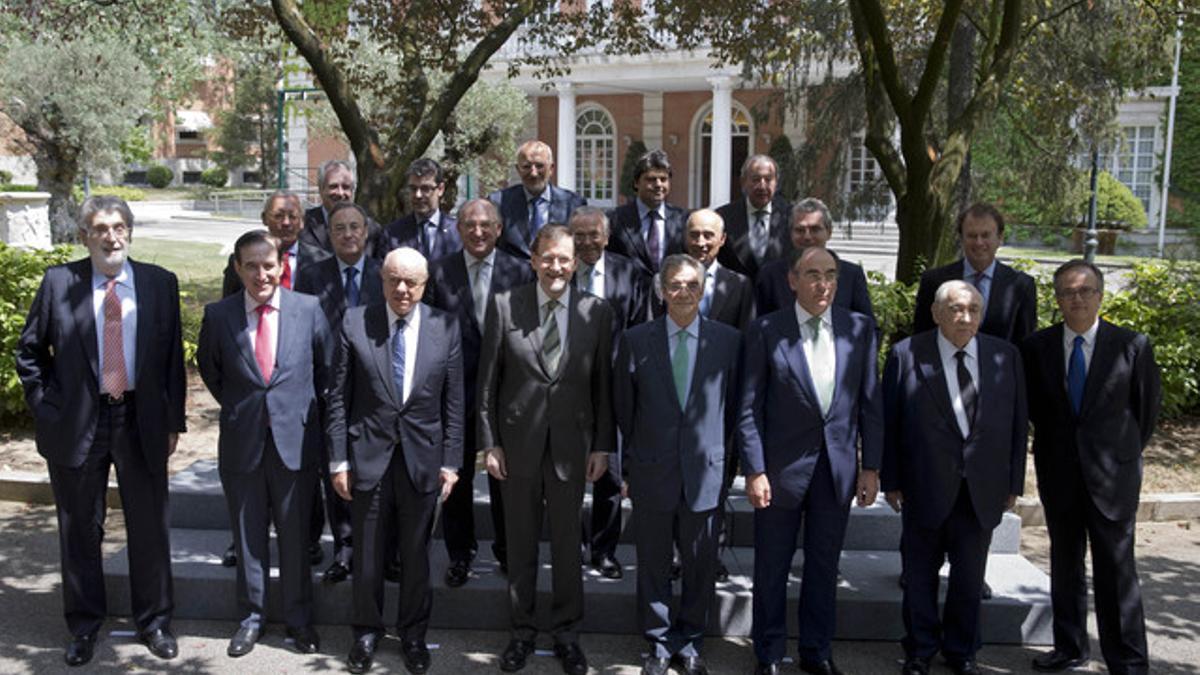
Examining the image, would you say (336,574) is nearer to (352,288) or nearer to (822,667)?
(352,288)

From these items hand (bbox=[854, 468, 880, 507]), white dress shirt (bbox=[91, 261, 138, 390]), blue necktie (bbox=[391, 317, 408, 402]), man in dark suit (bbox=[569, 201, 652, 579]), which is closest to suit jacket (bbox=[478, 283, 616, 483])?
blue necktie (bbox=[391, 317, 408, 402])

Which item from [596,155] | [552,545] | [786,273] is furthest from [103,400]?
[596,155]

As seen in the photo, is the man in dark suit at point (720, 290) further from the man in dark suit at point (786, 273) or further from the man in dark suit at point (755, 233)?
the man in dark suit at point (755, 233)

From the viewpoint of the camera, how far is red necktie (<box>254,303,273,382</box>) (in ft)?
18.0

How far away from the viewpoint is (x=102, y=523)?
5578mm

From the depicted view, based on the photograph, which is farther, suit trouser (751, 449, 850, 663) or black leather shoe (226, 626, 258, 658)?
black leather shoe (226, 626, 258, 658)

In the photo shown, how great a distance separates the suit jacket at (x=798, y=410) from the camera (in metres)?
5.20

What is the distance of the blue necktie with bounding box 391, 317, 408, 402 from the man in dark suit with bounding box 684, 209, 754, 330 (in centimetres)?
166

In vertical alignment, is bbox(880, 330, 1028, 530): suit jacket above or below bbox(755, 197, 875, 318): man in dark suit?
below

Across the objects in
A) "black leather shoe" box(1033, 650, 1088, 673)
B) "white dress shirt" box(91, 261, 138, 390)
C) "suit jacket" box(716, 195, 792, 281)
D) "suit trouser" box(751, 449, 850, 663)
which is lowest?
"black leather shoe" box(1033, 650, 1088, 673)

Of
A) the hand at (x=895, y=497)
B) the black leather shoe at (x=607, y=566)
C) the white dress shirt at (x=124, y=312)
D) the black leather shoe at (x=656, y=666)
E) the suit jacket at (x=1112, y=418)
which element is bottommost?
the black leather shoe at (x=656, y=666)

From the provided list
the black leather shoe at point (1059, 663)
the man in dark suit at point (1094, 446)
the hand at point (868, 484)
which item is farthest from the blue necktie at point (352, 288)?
the black leather shoe at point (1059, 663)

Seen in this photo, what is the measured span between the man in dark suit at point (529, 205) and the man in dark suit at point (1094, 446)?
299 cm

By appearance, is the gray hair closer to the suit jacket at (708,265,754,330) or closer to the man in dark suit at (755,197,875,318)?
the suit jacket at (708,265,754,330)
